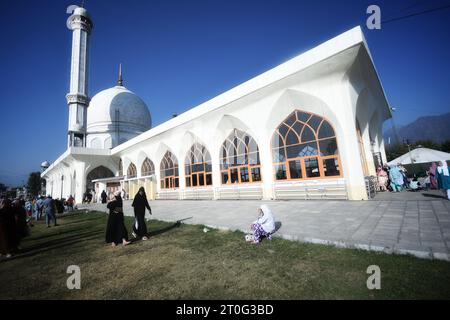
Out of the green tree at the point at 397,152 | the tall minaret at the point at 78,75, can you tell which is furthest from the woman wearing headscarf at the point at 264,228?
the green tree at the point at 397,152

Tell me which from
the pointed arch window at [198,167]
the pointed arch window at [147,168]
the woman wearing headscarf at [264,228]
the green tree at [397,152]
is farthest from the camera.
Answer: the green tree at [397,152]

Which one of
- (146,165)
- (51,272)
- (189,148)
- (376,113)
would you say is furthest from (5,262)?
(376,113)

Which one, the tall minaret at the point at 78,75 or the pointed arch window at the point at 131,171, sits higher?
the tall minaret at the point at 78,75

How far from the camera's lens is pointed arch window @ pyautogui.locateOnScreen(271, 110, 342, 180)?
32.6 feet

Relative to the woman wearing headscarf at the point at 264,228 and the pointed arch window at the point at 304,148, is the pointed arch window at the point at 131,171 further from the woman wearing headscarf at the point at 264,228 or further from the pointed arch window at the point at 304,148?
the woman wearing headscarf at the point at 264,228

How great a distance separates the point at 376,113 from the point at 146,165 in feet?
68.9

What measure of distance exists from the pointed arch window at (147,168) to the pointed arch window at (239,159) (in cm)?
986

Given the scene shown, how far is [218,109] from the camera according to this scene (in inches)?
508

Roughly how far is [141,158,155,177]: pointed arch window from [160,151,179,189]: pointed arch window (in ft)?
6.13

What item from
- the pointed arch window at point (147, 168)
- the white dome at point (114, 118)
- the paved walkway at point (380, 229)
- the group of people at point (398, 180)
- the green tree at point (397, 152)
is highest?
the white dome at point (114, 118)

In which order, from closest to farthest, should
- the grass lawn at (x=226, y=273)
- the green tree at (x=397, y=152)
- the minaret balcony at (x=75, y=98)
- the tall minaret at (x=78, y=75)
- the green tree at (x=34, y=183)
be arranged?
1. the grass lawn at (x=226, y=273)
2. the minaret balcony at (x=75, y=98)
3. the tall minaret at (x=78, y=75)
4. the green tree at (x=397, y=152)
5. the green tree at (x=34, y=183)

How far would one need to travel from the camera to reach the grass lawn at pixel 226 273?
8.32ft

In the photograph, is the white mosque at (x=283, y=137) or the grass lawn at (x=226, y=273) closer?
the grass lawn at (x=226, y=273)
